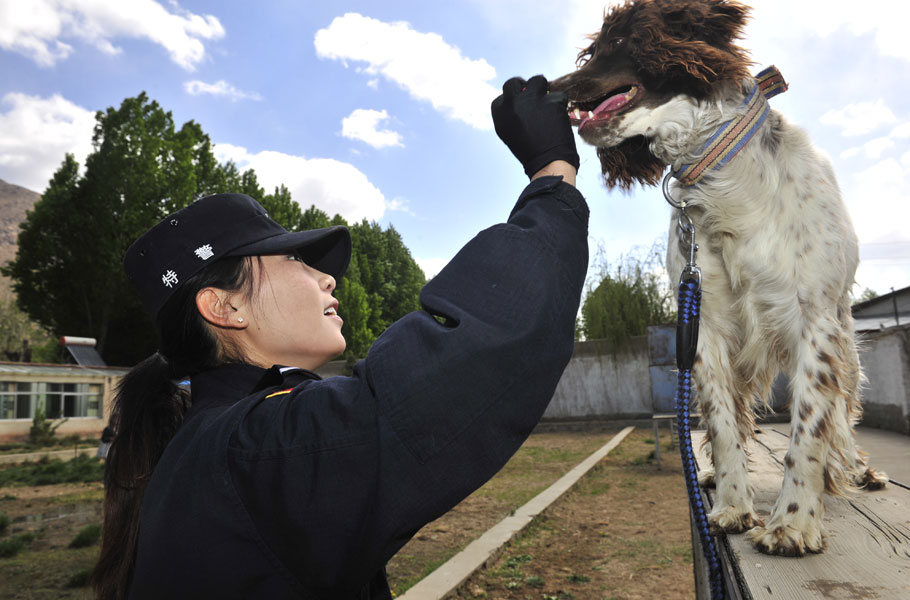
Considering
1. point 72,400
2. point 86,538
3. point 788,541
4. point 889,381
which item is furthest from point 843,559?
point 72,400

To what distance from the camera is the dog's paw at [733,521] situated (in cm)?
232

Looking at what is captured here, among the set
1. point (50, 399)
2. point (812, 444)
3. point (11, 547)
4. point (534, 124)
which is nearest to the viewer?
point (534, 124)

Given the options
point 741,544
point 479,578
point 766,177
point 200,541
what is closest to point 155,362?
point 200,541

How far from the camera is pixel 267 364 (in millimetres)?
1521

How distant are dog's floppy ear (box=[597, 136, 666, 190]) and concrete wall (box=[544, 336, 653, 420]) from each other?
1546 cm

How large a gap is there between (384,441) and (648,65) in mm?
2052

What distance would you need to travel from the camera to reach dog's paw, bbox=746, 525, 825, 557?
1968 millimetres

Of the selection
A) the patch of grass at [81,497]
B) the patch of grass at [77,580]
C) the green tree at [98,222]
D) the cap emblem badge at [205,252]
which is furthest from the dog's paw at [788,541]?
the green tree at [98,222]

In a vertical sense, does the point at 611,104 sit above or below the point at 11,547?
above

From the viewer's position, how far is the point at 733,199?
251 cm

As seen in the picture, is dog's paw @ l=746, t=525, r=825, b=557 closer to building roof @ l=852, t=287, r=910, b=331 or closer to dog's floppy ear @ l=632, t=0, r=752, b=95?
dog's floppy ear @ l=632, t=0, r=752, b=95

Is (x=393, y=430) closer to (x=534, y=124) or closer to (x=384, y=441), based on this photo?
(x=384, y=441)

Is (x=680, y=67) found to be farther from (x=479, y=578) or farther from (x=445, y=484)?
(x=479, y=578)

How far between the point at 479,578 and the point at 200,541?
13.5 ft
